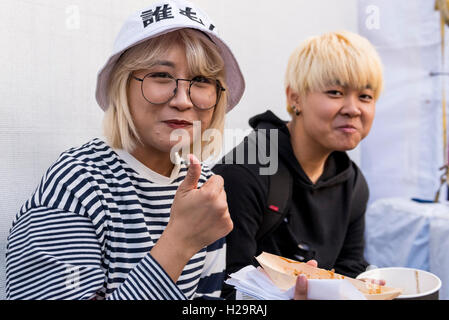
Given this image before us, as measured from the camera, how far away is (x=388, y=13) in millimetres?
2000

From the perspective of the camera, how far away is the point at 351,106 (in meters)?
1.17

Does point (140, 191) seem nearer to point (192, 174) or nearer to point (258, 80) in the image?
point (192, 174)

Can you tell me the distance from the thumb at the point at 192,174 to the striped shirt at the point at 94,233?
118 millimetres

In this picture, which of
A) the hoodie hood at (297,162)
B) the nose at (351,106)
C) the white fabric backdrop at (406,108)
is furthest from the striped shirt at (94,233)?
the white fabric backdrop at (406,108)

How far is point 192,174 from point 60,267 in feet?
0.77

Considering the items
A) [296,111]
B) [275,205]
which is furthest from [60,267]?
[296,111]

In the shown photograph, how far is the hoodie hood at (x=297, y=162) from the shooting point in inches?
47.4

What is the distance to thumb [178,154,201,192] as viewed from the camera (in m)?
0.64

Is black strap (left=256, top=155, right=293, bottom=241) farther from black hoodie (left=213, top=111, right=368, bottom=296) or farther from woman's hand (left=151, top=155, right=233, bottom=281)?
woman's hand (left=151, top=155, right=233, bottom=281)

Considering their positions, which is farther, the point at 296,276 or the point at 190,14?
the point at 190,14
